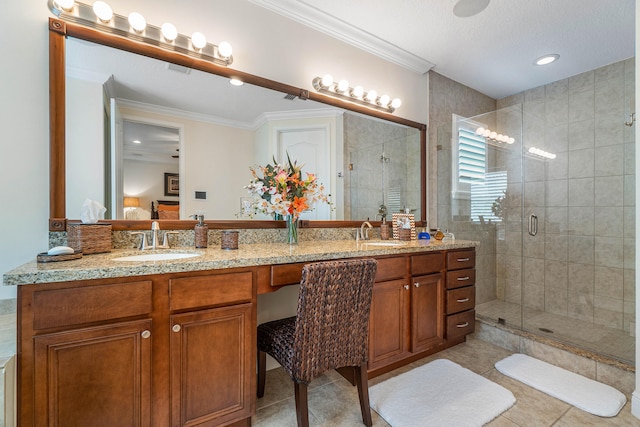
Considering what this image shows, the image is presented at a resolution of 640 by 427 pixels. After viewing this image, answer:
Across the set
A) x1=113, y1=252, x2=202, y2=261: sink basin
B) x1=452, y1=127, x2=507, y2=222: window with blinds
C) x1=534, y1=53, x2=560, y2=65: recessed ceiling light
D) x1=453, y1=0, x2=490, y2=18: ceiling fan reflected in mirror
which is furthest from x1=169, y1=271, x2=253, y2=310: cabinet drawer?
x1=534, y1=53, x2=560, y2=65: recessed ceiling light

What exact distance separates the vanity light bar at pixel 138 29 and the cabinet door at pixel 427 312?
2.00 meters

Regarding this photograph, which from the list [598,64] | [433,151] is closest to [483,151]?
[433,151]

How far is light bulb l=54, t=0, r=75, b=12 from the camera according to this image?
1.40m

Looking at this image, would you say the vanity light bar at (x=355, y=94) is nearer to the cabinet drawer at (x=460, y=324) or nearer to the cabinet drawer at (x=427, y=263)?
the cabinet drawer at (x=427, y=263)

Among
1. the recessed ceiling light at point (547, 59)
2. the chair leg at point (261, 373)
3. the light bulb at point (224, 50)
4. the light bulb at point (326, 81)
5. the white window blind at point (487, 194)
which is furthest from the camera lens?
the white window blind at point (487, 194)

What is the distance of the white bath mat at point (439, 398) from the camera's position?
1.47 m

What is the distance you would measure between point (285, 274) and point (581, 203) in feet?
10.2

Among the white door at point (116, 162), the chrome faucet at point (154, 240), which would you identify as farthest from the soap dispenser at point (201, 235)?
the white door at point (116, 162)

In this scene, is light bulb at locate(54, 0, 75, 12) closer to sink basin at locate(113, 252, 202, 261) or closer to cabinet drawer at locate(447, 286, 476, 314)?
sink basin at locate(113, 252, 202, 261)

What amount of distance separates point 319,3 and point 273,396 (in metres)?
2.65

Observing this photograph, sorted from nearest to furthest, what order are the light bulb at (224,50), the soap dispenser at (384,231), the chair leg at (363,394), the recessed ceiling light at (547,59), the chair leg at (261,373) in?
the chair leg at (363,394)
the chair leg at (261,373)
the light bulb at (224,50)
the soap dispenser at (384,231)
the recessed ceiling light at (547,59)

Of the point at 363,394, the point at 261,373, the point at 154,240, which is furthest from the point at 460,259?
the point at 154,240

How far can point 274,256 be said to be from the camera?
1381mm

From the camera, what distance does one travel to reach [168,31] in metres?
1.61
